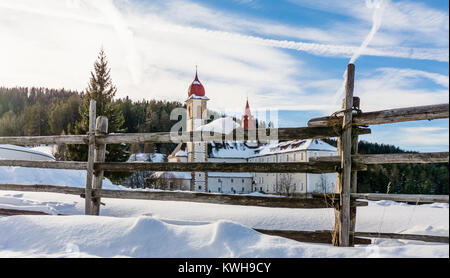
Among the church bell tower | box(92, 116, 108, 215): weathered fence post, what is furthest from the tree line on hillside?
box(92, 116, 108, 215): weathered fence post

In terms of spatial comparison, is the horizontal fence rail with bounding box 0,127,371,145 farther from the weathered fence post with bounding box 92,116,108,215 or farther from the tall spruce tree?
the tall spruce tree

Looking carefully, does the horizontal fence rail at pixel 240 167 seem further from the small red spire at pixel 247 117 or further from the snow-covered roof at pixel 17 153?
the small red spire at pixel 247 117

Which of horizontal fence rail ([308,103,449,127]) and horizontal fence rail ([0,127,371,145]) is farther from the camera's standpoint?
horizontal fence rail ([0,127,371,145])

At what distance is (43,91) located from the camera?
3209 inches

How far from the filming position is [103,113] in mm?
26938

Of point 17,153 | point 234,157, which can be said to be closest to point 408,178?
point 234,157

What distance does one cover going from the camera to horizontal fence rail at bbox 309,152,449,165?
3.29 metres

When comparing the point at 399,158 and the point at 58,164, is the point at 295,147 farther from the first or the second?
the point at 399,158

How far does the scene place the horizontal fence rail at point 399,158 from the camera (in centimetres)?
329

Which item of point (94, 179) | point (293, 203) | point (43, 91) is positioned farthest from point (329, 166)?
point (43, 91)

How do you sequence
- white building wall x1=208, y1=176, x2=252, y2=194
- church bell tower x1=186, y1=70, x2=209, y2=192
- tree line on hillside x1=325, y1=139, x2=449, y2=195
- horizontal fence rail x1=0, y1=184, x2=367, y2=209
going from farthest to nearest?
white building wall x1=208, y1=176, x2=252, y2=194 → church bell tower x1=186, y1=70, x2=209, y2=192 → tree line on hillside x1=325, y1=139, x2=449, y2=195 → horizontal fence rail x1=0, y1=184, x2=367, y2=209

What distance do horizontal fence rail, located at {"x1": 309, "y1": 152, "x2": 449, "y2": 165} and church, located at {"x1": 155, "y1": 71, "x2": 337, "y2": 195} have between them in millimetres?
37387

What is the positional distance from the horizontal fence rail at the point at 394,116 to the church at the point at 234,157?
3727 centimetres
